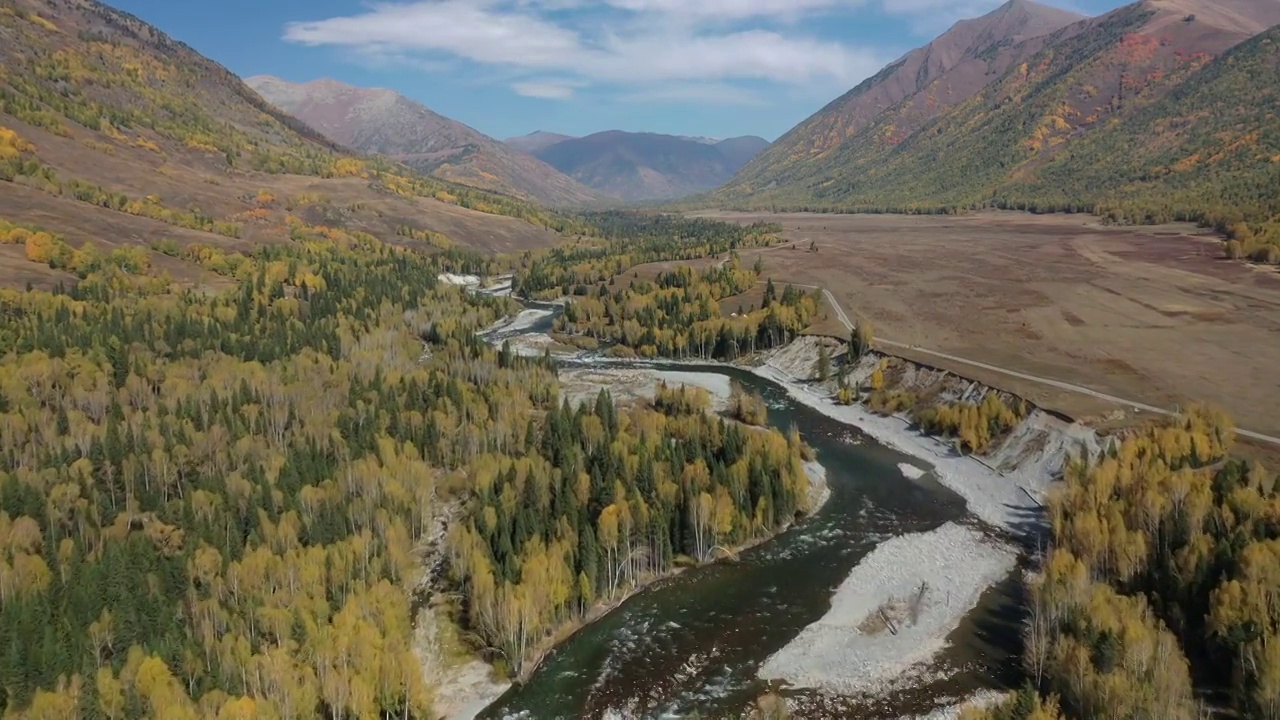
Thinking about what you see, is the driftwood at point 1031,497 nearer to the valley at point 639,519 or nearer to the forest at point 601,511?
the valley at point 639,519

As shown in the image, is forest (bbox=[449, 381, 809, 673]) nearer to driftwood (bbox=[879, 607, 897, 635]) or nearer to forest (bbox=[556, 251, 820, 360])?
driftwood (bbox=[879, 607, 897, 635])

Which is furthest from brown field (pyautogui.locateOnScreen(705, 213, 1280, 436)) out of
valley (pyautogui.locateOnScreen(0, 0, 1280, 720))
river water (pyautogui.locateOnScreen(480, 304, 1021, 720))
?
river water (pyautogui.locateOnScreen(480, 304, 1021, 720))

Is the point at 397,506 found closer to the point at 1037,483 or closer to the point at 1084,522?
the point at 1084,522

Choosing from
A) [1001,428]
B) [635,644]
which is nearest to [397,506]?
[635,644]

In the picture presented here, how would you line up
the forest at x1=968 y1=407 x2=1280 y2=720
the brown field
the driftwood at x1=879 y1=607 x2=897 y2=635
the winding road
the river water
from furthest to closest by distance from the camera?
1. the brown field
2. the winding road
3. the driftwood at x1=879 y1=607 x2=897 y2=635
4. the river water
5. the forest at x1=968 y1=407 x2=1280 y2=720

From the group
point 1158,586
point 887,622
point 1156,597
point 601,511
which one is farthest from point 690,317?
point 1156,597

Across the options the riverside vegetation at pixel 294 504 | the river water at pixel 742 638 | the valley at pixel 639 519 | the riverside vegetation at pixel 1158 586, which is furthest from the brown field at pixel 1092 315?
the riverside vegetation at pixel 294 504

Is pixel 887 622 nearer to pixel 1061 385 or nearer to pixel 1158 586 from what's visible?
pixel 1158 586
